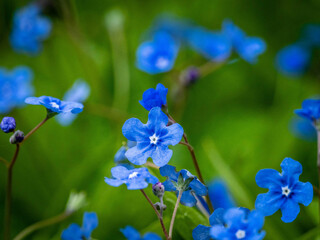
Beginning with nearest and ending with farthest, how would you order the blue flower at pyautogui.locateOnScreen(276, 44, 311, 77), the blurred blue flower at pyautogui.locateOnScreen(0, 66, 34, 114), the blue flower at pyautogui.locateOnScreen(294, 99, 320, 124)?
the blue flower at pyautogui.locateOnScreen(294, 99, 320, 124) → the blurred blue flower at pyautogui.locateOnScreen(0, 66, 34, 114) → the blue flower at pyautogui.locateOnScreen(276, 44, 311, 77)

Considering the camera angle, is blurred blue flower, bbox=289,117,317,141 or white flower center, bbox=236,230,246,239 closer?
white flower center, bbox=236,230,246,239

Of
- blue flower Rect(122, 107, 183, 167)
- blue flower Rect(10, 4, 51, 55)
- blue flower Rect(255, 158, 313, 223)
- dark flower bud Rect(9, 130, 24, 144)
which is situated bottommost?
blue flower Rect(255, 158, 313, 223)

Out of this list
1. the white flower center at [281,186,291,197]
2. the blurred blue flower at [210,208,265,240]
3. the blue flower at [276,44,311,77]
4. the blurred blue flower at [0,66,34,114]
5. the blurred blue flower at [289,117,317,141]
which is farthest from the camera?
the blue flower at [276,44,311,77]

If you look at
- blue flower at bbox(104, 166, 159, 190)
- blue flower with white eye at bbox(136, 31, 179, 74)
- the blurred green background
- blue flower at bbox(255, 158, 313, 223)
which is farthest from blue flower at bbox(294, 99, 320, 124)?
blue flower with white eye at bbox(136, 31, 179, 74)

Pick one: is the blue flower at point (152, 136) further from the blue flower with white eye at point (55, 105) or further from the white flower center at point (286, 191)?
the white flower center at point (286, 191)

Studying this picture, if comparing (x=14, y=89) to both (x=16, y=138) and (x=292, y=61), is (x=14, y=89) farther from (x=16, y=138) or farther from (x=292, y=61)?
(x=292, y=61)

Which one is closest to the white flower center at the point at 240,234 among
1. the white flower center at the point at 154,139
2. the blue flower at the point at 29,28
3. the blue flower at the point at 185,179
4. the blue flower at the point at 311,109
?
the blue flower at the point at 185,179

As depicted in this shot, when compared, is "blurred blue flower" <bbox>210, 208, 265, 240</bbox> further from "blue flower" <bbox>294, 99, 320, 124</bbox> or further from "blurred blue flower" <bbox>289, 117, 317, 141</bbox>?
"blurred blue flower" <bbox>289, 117, 317, 141</bbox>
